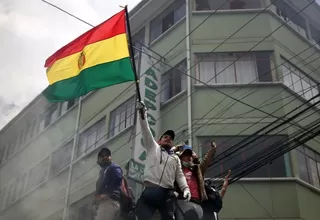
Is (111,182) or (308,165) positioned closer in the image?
(111,182)

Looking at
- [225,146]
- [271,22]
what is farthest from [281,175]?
[271,22]

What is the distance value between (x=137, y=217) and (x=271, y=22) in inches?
375

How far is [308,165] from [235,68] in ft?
10.2

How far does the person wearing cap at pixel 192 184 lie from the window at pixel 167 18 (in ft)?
30.5

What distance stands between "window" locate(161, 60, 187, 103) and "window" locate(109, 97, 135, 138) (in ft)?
4.84

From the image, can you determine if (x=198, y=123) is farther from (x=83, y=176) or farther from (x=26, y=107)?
(x=26, y=107)

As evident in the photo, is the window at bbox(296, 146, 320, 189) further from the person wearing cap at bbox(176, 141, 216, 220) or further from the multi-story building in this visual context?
the person wearing cap at bbox(176, 141, 216, 220)

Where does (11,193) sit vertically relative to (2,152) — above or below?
below

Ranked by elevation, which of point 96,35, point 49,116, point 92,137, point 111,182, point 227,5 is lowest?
point 111,182

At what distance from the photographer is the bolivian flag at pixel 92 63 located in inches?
251

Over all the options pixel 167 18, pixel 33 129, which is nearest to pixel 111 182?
pixel 167 18

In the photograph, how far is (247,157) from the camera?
11133mm

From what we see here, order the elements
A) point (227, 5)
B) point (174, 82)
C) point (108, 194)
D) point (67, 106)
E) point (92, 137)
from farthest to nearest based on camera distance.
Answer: point (67, 106)
point (92, 137)
point (227, 5)
point (174, 82)
point (108, 194)

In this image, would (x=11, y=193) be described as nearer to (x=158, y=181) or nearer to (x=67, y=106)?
(x=67, y=106)
